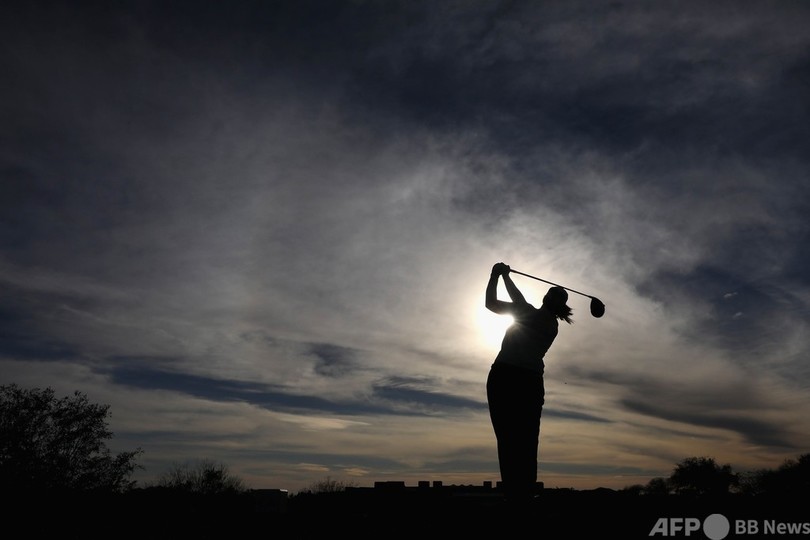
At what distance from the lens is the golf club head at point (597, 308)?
704cm

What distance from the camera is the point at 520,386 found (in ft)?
16.8

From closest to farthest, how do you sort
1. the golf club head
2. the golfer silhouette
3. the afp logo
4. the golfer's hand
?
1. the golfer silhouette
2. the afp logo
3. the golfer's hand
4. the golf club head

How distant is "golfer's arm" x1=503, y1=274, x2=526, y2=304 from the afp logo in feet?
8.19

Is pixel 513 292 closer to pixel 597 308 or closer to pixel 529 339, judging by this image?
pixel 529 339

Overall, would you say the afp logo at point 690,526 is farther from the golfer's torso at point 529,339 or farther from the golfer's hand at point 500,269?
the golfer's hand at point 500,269

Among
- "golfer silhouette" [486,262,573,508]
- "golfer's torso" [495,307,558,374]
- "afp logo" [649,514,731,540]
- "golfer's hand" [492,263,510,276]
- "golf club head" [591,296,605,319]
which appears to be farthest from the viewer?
"golf club head" [591,296,605,319]

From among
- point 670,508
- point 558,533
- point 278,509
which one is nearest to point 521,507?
point 558,533

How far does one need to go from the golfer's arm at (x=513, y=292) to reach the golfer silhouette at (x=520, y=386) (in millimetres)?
46

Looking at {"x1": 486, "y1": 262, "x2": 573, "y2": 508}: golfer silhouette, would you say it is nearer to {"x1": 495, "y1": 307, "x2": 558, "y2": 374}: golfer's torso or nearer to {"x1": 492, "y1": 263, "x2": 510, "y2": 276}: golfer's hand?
{"x1": 495, "y1": 307, "x2": 558, "y2": 374}: golfer's torso

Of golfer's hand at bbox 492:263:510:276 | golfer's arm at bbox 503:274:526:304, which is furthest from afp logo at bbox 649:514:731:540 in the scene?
golfer's hand at bbox 492:263:510:276

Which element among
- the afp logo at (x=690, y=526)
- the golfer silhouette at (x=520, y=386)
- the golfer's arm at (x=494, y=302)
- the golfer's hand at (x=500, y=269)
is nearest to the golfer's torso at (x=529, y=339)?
the golfer silhouette at (x=520, y=386)

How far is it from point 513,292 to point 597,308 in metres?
1.76

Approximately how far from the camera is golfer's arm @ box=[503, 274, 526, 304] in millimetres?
5814

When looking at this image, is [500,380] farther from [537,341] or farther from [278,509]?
[278,509]
